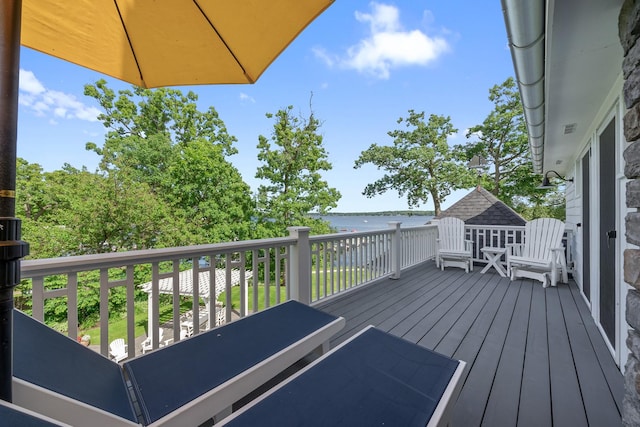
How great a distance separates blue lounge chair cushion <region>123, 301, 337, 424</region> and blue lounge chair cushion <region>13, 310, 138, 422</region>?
0.08 meters

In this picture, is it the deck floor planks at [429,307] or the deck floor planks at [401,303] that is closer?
the deck floor planks at [429,307]

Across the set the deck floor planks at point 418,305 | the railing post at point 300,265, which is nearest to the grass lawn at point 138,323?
the railing post at point 300,265

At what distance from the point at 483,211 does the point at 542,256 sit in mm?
2481

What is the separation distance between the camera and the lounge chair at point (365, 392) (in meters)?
1.08

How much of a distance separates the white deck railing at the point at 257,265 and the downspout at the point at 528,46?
89.3 inches

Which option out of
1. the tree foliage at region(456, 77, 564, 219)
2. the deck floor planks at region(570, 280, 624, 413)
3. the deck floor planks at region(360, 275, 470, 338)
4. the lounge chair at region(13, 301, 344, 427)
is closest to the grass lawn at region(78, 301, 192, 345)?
the deck floor planks at region(360, 275, 470, 338)

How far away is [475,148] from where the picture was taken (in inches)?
623

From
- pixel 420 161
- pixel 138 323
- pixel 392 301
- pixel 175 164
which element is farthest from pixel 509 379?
pixel 175 164

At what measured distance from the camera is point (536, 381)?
205 centimetres

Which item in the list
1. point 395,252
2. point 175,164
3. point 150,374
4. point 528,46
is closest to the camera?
point 150,374

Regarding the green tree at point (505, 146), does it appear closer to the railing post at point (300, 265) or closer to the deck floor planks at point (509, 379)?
the deck floor planks at point (509, 379)

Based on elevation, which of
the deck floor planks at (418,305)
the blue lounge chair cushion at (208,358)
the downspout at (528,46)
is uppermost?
the downspout at (528,46)

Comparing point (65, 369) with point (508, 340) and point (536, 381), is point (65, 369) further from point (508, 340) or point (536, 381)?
point (508, 340)

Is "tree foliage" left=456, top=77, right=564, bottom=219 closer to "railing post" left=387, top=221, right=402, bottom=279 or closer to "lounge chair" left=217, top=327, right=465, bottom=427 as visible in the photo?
"railing post" left=387, top=221, right=402, bottom=279
